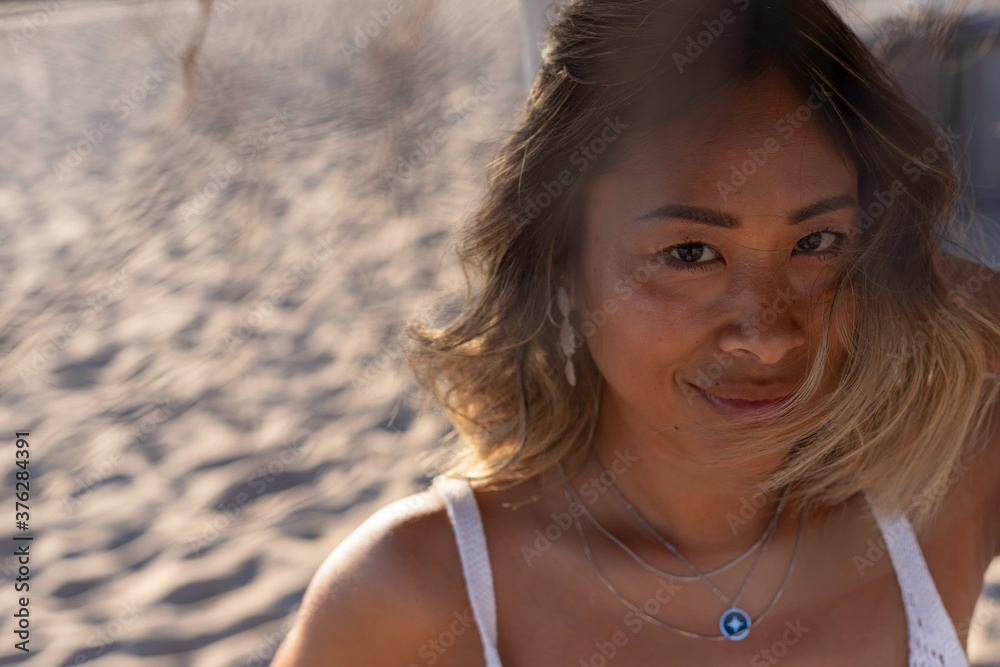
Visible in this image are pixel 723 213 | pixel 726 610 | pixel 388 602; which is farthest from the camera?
pixel 726 610

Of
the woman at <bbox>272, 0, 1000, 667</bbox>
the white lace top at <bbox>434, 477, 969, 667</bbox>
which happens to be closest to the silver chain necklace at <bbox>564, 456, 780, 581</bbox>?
the woman at <bbox>272, 0, 1000, 667</bbox>

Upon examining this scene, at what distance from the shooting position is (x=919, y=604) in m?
1.48

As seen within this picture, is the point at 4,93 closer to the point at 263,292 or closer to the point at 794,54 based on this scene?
the point at 263,292

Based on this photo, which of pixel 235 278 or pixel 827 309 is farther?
pixel 235 278

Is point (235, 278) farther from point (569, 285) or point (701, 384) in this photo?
point (701, 384)

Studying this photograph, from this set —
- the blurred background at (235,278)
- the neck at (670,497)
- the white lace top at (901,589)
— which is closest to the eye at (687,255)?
the neck at (670,497)

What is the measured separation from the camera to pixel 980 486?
1.63m

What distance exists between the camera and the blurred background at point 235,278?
2.84m

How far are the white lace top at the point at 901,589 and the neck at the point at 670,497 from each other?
222mm

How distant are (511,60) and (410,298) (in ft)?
16.3

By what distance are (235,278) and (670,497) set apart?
4.86 metres

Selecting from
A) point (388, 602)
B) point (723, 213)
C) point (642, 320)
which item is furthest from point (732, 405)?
point (388, 602)

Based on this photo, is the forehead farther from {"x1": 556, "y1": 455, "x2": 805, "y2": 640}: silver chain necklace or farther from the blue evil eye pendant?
the blue evil eye pendant

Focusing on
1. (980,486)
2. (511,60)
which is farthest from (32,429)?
(511,60)
